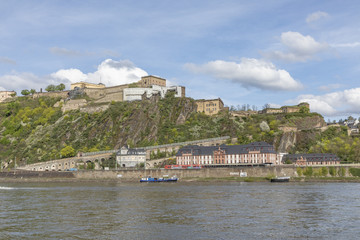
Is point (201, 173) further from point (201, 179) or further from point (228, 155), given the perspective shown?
point (228, 155)

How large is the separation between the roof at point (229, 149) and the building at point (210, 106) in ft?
103

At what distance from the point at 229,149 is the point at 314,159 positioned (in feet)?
74.4

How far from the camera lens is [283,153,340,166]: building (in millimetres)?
100875

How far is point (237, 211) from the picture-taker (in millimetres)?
42750

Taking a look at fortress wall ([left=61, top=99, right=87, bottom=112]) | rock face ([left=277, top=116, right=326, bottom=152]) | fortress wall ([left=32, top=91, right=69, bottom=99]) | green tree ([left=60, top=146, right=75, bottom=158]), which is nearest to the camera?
rock face ([left=277, top=116, right=326, bottom=152])

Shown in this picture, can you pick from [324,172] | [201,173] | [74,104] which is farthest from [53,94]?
[324,172]

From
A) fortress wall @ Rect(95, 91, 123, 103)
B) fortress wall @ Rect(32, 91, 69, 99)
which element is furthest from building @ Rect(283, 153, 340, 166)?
fortress wall @ Rect(32, 91, 69, 99)

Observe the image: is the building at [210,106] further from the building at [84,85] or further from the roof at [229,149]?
the building at [84,85]

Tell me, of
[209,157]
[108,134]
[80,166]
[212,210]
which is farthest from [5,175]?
[212,210]

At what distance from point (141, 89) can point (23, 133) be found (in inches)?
1898

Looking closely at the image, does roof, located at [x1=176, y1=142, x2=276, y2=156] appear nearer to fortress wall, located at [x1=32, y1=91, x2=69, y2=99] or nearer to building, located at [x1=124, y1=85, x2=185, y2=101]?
building, located at [x1=124, y1=85, x2=185, y2=101]

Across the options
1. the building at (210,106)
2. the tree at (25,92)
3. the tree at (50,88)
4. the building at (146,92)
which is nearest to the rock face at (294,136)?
the building at (210,106)

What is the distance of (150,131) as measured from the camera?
5236 inches

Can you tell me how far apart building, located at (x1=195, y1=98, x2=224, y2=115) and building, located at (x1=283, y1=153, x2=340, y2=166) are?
139ft
